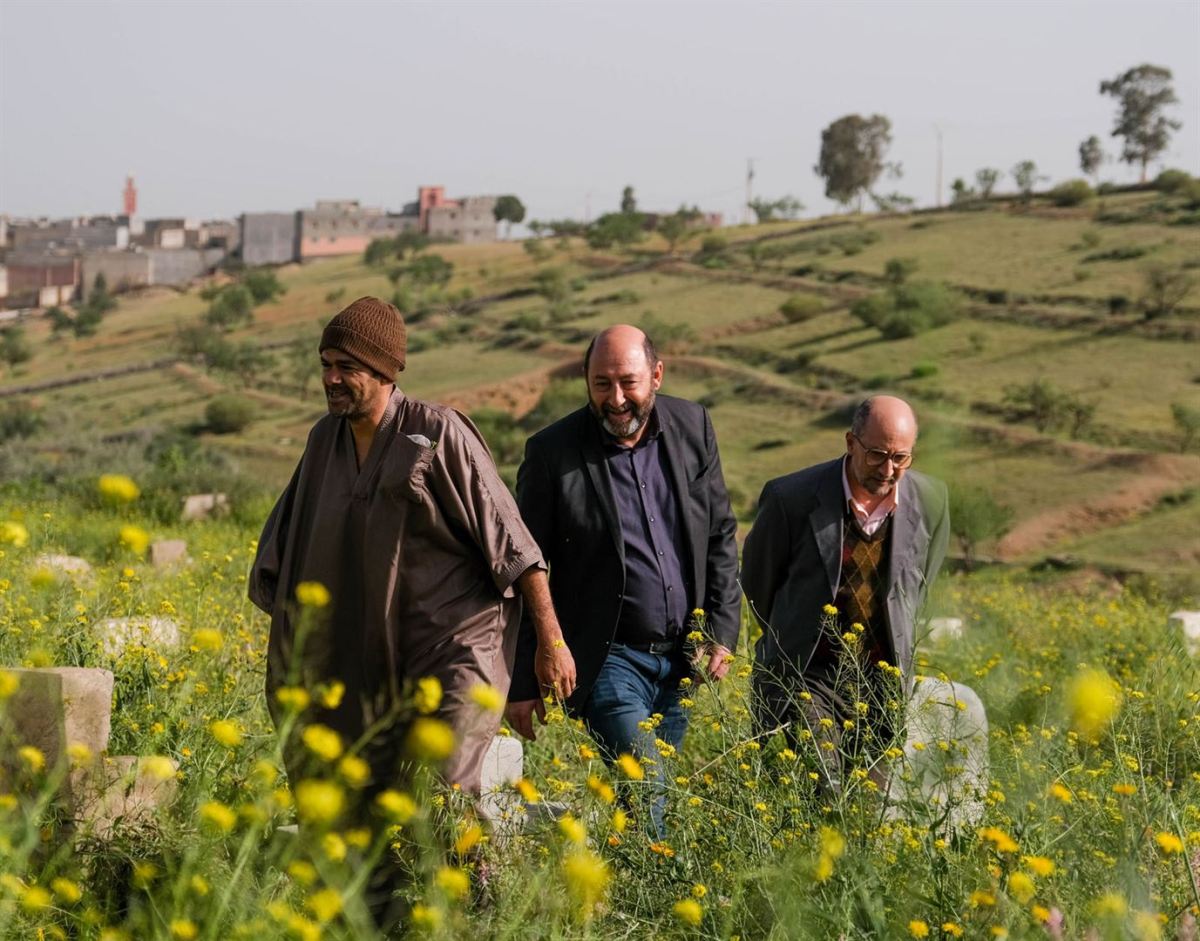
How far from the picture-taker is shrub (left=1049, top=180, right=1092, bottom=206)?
2400 inches

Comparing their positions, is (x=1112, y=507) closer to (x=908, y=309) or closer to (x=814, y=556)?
(x=908, y=309)

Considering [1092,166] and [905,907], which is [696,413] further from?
[1092,166]

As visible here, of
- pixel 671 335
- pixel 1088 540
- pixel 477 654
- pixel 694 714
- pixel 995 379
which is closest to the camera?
pixel 477 654

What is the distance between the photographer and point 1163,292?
39594mm

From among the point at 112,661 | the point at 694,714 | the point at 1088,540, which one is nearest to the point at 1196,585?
the point at 1088,540

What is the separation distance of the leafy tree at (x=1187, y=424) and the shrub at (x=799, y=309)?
694 inches

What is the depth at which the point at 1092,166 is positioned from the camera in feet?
242

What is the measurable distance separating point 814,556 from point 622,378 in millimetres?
721

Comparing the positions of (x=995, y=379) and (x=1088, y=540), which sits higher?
(x=995, y=379)

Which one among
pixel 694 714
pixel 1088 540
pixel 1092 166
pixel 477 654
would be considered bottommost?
pixel 1088 540

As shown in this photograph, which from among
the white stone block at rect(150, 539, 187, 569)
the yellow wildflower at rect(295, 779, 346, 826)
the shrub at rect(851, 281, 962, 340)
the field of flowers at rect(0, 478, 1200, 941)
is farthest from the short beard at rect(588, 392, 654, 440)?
the shrub at rect(851, 281, 962, 340)

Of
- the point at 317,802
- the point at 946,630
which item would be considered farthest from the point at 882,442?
the point at 946,630

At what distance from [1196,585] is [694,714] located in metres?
16.8

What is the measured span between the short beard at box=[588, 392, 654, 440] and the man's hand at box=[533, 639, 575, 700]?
683mm
